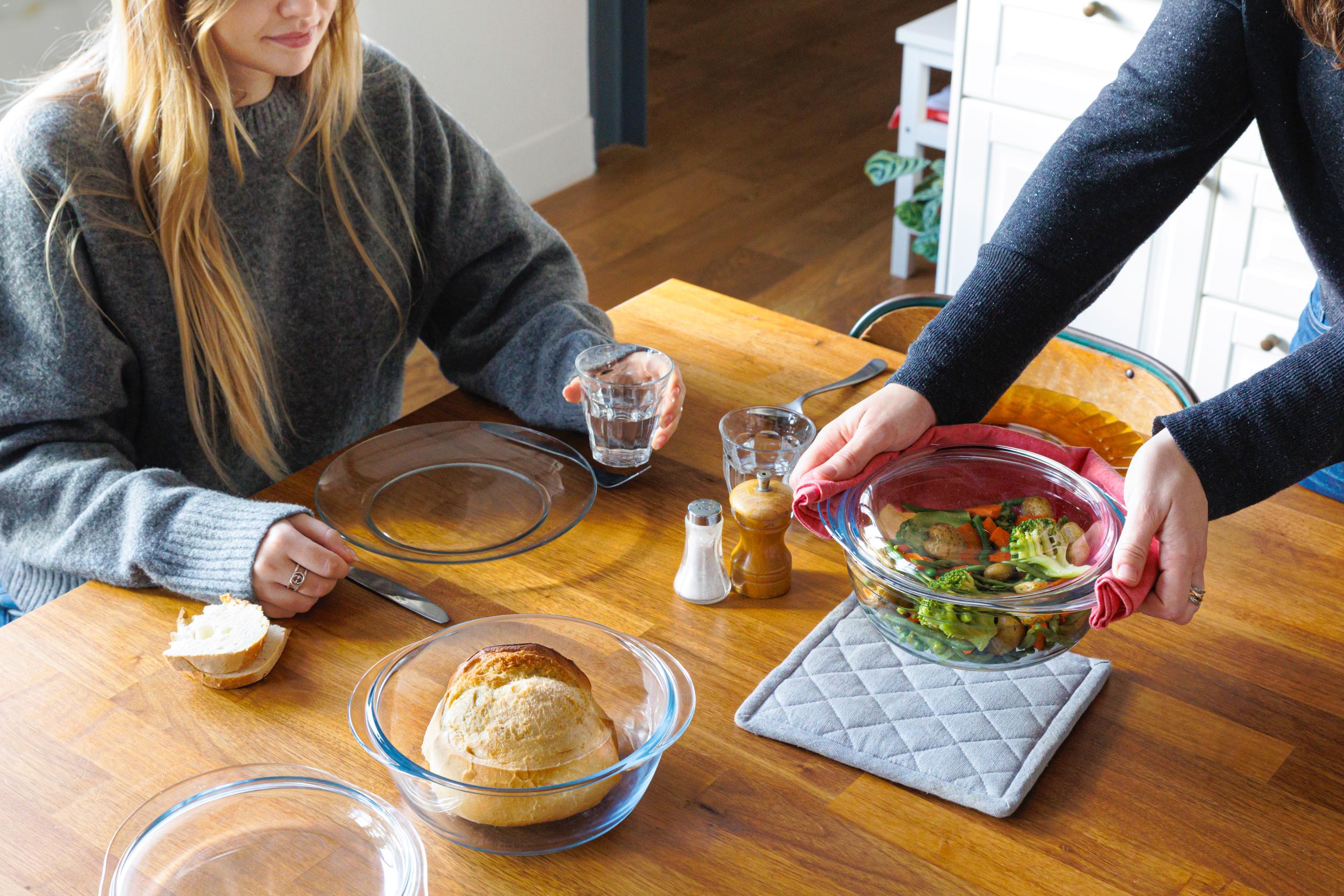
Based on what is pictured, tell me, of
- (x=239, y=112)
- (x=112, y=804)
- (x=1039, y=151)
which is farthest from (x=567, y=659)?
(x=1039, y=151)

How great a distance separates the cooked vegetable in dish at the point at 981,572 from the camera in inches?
33.1

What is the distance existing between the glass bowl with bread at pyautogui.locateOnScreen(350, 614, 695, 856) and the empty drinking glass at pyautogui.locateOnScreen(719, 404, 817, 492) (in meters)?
0.26

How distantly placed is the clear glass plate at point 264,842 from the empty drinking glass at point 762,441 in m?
0.43

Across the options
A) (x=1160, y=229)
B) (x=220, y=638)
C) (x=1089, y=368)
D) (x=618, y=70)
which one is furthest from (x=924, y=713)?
(x=618, y=70)

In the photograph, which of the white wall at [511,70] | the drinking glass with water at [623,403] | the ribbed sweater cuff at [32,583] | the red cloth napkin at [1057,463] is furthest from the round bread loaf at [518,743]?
the white wall at [511,70]

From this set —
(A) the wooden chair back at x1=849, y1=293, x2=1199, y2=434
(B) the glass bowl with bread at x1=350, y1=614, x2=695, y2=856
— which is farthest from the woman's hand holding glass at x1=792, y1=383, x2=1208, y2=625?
(A) the wooden chair back at x1=849, y1=293, x2=1199, y2=434

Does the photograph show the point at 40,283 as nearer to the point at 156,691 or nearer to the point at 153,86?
the point at 153,86

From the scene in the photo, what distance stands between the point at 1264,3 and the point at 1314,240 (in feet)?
0.79

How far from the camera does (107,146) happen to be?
118 cm

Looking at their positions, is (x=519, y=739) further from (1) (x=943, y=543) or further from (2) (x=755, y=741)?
(1) (x=943, y=543)

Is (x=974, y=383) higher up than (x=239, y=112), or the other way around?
(x=239, y=112)

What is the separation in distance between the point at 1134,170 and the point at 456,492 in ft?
2.27

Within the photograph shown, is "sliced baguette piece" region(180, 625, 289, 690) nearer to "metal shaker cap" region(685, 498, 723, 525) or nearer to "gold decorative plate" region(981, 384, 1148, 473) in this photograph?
"metal shaker cap" region(685, 498, 723, 525)

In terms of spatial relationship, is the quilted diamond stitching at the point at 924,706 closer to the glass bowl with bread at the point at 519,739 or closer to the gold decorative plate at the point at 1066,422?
the glass bowl with bread at the point at 519,739
